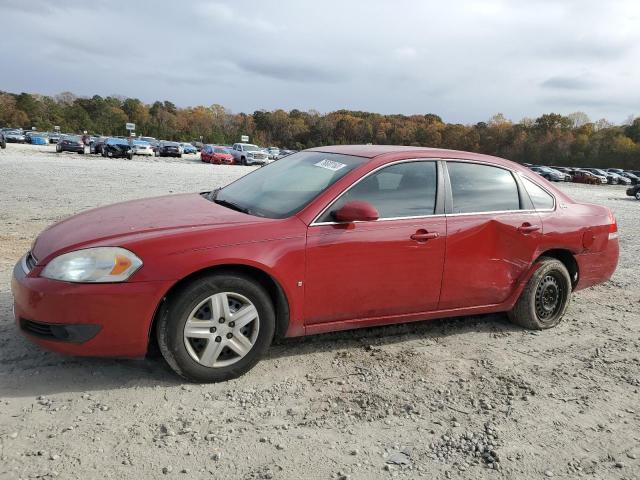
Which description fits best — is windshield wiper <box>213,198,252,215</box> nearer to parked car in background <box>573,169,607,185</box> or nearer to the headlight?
the headlight

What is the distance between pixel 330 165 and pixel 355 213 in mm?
755

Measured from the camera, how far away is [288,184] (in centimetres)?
421

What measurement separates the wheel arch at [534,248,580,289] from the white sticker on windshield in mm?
2064

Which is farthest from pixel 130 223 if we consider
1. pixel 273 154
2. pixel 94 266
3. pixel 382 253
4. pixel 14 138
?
pixel 14 138

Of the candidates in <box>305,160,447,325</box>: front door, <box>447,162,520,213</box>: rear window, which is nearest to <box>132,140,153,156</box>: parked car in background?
<box>447,162,520,213</box>: rear window

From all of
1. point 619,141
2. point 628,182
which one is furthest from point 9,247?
point 619,141

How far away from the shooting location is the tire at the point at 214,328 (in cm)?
324

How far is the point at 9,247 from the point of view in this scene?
6539mm

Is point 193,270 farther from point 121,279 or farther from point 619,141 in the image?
point 619,141

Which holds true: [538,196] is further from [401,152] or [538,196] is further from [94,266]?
[94,266]

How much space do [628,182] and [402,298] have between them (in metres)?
56.6

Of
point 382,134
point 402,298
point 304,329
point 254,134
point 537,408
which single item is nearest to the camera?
point 537,408

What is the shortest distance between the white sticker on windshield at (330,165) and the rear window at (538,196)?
68.8 inches

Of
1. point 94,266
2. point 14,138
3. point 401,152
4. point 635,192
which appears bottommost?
point 635,192
